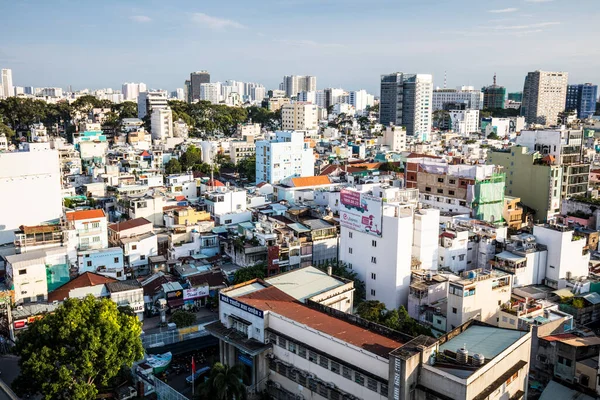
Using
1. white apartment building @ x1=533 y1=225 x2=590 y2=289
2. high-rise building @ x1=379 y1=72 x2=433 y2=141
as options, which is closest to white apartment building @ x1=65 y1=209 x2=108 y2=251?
white apartment building @ x1=533 y1=225 x2=590 y2=289

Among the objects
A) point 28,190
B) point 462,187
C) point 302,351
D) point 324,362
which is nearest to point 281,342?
point 302,351

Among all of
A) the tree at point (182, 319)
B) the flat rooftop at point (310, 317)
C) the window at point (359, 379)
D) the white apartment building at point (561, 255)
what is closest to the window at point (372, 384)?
the window at point (359, 379)

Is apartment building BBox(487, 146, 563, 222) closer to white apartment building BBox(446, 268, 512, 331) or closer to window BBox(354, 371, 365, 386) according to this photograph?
white apartment building BBox(446, 268, 512, 331)

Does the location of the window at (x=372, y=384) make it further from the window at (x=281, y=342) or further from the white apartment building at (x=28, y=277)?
the white apartment building at (x=28, y=277)

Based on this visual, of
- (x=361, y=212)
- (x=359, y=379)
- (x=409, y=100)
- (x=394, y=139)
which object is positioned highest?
(x=409, y=100)

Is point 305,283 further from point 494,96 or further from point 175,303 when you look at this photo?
point 494,96
